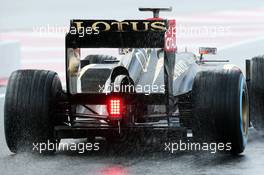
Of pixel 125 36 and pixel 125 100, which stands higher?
pixel 125 36

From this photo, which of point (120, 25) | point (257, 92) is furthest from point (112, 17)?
point (120, 25)

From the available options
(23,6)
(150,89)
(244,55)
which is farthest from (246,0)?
(150,89)

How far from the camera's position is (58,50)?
26.6 meters

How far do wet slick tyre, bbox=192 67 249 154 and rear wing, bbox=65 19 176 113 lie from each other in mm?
366

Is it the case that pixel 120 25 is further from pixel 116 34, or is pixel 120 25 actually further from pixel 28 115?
pixel 28 115

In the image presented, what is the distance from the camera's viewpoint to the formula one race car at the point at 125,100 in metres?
10.2

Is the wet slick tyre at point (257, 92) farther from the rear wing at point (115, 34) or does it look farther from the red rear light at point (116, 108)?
the red rear light at point (116, 108)

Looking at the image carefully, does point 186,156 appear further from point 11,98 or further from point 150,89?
point 11,98

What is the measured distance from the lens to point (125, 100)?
10.4 m

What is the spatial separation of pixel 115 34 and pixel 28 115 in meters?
1.24

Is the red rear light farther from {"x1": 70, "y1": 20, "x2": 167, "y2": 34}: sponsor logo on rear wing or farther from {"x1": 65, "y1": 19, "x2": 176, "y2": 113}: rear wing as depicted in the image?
{"x1": 70, "y1": 20, "x2": 167, "y2": 34}: sponsor logo on rear wing

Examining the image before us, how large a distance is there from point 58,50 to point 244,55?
20.1 feet

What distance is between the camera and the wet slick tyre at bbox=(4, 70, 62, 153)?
409 inches

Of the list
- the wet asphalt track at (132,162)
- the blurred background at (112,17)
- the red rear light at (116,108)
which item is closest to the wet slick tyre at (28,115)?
the wet asphalt track at (132,162)
